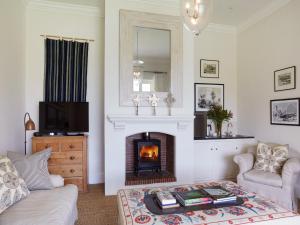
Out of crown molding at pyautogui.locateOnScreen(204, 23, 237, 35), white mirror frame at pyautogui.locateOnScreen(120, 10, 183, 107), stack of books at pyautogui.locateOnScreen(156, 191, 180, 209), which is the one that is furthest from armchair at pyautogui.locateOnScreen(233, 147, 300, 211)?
crown molding at pyautogui.locateOnScreen(204, 23, 237, 35)

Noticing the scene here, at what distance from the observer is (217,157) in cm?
397

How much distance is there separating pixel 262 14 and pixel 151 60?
232 cm

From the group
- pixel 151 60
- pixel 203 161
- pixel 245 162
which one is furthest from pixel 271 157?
pixel 151 60

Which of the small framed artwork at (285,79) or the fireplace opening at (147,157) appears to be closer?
the small framed artwork at (285,79)

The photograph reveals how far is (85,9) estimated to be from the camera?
382cm

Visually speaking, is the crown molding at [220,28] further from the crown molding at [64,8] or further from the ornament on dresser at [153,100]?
the crown molding at [64,8]

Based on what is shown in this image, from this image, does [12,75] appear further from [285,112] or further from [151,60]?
[285,112]

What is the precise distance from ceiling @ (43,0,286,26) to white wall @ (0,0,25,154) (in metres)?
0.96

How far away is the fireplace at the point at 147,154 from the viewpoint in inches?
143

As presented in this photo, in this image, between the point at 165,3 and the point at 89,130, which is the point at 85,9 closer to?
the point at 165,3

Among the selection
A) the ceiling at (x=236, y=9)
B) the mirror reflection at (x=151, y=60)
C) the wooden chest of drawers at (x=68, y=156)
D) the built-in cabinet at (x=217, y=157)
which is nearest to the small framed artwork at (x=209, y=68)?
the ceiling at (x=236, y=9)

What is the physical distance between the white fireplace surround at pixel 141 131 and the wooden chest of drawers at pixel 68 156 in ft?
1.25

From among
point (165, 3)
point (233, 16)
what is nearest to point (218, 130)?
point (233, 16)

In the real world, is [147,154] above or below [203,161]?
above
